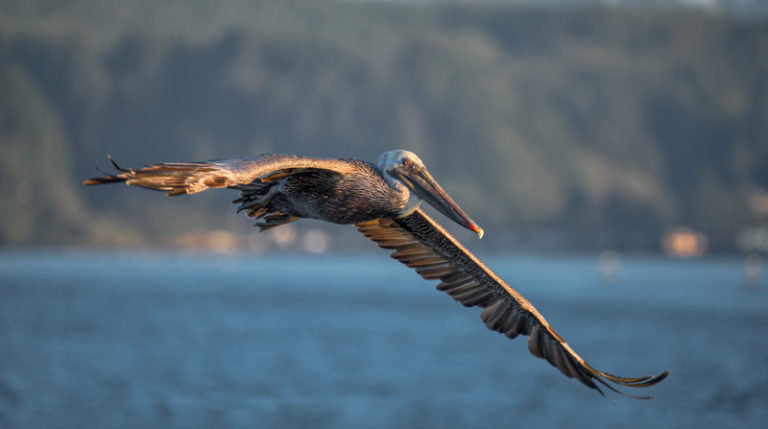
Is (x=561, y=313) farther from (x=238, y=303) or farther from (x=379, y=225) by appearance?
(x=379, y=225)

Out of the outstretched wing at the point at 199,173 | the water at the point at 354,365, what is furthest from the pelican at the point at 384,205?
the water at the point at 354,365

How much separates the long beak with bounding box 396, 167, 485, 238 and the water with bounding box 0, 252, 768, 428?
122ft

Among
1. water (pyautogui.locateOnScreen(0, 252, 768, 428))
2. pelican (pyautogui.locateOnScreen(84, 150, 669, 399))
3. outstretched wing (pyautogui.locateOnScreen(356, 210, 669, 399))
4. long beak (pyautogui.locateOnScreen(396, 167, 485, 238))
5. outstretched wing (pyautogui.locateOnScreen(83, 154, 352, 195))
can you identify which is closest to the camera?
outstretched wing (pyautogui.locateOnScreen(83, 154, 352, 195))

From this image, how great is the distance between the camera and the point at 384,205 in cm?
1178

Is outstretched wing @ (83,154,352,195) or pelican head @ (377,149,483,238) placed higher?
pelican head @ (377,149,483,238)

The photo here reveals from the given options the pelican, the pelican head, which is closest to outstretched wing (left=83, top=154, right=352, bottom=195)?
the pelican

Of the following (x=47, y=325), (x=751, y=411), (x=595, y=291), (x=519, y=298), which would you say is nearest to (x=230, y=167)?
(x=519, y=298)

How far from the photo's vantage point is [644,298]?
157750mm

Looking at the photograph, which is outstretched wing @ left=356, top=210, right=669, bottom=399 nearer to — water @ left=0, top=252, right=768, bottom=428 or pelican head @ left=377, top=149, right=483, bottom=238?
pelican head @ left=377, top=149, right=483, bottom=238

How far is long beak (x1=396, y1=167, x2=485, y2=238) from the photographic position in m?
11.4

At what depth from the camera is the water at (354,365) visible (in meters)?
51.2

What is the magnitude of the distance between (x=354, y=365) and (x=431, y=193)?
62.8m

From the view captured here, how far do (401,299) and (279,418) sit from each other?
365 ft

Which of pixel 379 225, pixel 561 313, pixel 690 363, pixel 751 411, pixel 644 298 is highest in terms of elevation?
pixel 644 298
